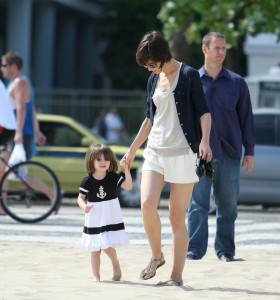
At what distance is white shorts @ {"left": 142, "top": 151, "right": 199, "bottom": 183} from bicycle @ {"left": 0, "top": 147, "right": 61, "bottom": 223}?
5177 mm

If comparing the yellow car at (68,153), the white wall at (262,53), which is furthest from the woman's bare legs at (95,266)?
the white wall at (262,53)

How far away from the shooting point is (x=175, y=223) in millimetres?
8812

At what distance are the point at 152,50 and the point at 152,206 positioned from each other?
1115mm

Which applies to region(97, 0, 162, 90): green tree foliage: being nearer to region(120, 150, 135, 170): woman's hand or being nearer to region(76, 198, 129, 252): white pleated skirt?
region(76, 198, 129, 252): white pleated skirt

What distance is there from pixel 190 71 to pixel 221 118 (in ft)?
5.20

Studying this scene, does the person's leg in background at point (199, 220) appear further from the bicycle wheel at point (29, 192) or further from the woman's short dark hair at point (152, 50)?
the bicycle wheel at point (29, 192)

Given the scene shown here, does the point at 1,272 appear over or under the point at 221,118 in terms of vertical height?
under

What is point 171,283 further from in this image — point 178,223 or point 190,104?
point 190,104

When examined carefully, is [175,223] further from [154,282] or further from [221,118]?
[221,118]

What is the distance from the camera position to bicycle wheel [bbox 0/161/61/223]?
546 inches

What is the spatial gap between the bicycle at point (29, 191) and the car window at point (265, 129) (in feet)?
13.9

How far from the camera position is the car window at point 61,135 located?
18.9 meters

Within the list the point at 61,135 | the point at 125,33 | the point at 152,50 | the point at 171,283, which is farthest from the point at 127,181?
the point at 125,33

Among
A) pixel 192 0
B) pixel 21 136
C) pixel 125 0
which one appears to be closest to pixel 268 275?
pixel 21 136
